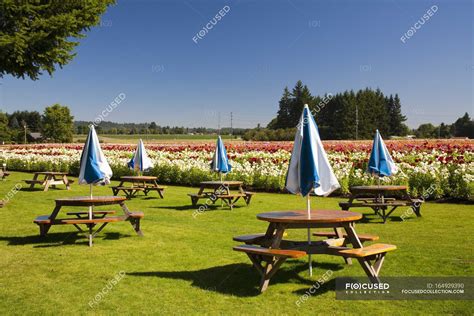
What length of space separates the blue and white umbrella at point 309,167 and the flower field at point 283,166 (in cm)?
919

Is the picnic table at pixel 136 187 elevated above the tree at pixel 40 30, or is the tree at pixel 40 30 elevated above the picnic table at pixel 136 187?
the tree at pixel 40 30

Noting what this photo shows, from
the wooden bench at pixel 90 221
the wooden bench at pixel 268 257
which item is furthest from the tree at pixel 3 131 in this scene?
the wooden bench at pixel 268 257

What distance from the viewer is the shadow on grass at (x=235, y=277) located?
19.2ft

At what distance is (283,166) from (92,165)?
1132 cm

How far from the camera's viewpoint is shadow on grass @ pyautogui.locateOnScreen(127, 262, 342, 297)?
19.2 feet

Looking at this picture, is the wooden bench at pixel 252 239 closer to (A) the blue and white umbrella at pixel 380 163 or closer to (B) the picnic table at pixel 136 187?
(A) the blue and white umbrella at pixel 380 163

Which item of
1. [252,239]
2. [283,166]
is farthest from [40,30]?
[252,239]

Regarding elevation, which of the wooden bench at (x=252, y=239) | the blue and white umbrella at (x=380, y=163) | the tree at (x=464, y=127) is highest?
the tree at (x=464, y=127)

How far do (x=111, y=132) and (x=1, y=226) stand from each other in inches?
3696

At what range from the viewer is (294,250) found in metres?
5.84

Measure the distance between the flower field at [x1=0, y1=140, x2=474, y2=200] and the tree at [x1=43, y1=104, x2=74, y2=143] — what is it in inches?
1970

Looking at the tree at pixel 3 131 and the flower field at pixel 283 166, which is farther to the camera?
the tree at pixel 3 131

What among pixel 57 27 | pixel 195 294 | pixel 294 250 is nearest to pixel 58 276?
pixel 195 294

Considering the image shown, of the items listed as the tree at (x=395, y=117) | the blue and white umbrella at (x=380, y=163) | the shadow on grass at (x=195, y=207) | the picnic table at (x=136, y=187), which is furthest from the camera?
the tree at (x=395, y=117)
